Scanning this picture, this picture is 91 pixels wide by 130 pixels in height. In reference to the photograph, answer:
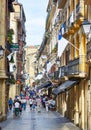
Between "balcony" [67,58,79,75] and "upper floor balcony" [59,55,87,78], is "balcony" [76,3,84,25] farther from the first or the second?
"balcony" [67,58,79,75]

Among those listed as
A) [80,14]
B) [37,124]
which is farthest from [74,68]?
[37,124]

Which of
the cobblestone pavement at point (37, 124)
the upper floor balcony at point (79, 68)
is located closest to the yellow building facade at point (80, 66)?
the upper floor balcony at point (79, 68)

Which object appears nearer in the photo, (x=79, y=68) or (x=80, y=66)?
(x=80, y=66)


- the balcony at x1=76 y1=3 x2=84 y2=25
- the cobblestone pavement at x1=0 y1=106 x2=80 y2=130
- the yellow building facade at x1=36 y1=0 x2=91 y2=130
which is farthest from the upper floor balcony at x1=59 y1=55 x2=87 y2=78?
the cobblestone pavement at x1=0 y1=106 x2=80 y2=130

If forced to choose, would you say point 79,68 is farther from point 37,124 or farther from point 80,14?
point 37,124

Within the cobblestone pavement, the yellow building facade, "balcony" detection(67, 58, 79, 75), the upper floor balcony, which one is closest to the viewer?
the yellow building facade

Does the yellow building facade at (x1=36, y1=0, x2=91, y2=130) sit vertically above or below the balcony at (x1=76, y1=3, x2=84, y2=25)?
below

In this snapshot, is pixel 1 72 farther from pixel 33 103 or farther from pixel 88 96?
pixel 33 103

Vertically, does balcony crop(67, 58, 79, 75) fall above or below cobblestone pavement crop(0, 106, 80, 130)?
above

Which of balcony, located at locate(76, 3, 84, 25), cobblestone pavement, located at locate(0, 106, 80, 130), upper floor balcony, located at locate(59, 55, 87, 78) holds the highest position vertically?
balcony, located at locate(76, 3, 84, 25)

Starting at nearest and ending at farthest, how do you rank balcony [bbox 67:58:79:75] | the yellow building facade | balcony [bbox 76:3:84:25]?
the yellow building facade, balcony [bbox 76:3:84:25], balcony [bbox 67:58:79:75]

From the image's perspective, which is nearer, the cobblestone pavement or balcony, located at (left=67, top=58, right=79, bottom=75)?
balcony, located at (left=67, top=58, right=79, bottom=75)

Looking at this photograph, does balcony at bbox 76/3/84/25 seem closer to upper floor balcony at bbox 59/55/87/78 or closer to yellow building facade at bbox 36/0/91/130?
yellow building facade at bbox 36/0/91/130

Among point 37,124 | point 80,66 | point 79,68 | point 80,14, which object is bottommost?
point 37,124
